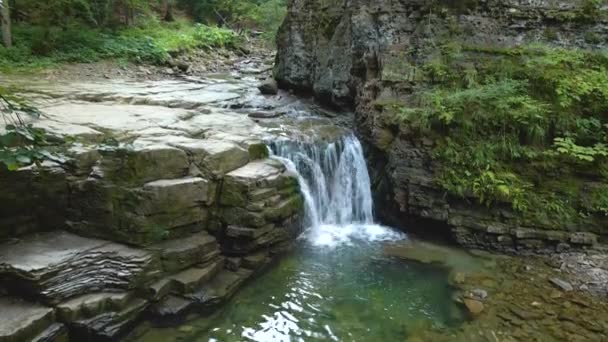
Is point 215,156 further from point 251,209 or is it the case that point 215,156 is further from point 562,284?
point 562,284

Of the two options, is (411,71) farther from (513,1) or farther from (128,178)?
(128,178)

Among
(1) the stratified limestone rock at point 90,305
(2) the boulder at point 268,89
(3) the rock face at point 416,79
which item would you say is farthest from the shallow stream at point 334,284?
(2) the boulder at point 268,89

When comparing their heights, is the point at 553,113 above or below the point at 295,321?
above

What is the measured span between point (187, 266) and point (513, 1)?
7507 millimetres

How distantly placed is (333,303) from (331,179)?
296 centimetres

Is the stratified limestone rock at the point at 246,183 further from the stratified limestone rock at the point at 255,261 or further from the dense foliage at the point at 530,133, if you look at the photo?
the dense foliage at the point at 530,133

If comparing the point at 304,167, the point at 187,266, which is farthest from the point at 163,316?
the point at 304,167

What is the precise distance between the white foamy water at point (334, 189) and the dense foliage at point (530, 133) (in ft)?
3.88

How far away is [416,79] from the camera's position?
26.5 feet

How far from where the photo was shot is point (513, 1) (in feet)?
27.4

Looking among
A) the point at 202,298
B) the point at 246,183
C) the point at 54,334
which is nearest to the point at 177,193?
the point at 246,183

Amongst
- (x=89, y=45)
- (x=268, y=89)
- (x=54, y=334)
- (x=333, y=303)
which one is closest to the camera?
(x=54, y=334)

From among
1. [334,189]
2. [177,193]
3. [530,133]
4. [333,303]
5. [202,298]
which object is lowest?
[333,303]

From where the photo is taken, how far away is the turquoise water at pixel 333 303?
483 cm
